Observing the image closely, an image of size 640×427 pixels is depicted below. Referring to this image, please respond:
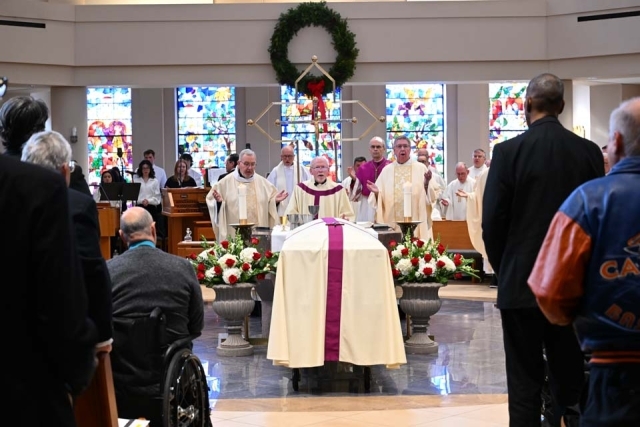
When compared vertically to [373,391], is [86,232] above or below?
above

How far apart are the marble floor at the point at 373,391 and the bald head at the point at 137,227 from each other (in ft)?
5.24

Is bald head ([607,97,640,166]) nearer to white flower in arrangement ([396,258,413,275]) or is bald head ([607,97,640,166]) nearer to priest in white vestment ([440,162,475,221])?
white flower in arrangement ([396,258,413,275])

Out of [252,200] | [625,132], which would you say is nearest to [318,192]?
[252,200]

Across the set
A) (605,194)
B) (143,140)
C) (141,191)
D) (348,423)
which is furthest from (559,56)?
(605,194)

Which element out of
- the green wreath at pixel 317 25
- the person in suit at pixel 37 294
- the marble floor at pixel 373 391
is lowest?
the marble floor at pixel 373 391

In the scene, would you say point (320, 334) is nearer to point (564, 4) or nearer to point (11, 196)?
point (11, 196)

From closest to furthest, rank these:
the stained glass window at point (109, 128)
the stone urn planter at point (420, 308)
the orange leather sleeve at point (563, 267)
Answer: the orange leather sleeve at point (563, 267) → the stone urn planter at point (420, 308) → the stained glass window at point (109, 128)

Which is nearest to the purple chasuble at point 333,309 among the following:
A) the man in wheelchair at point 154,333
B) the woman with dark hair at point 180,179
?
the man in wheelchair at point 154,333

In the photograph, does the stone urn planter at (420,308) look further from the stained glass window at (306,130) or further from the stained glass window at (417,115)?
the stained glass window at (417,115)

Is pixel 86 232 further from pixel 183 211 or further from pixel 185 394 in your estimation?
pixel 183 211

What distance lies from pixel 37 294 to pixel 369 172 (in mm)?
10691

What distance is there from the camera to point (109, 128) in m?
22.5

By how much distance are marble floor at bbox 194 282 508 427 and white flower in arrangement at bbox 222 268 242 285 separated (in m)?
0.65

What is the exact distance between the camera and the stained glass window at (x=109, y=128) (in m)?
22.3
